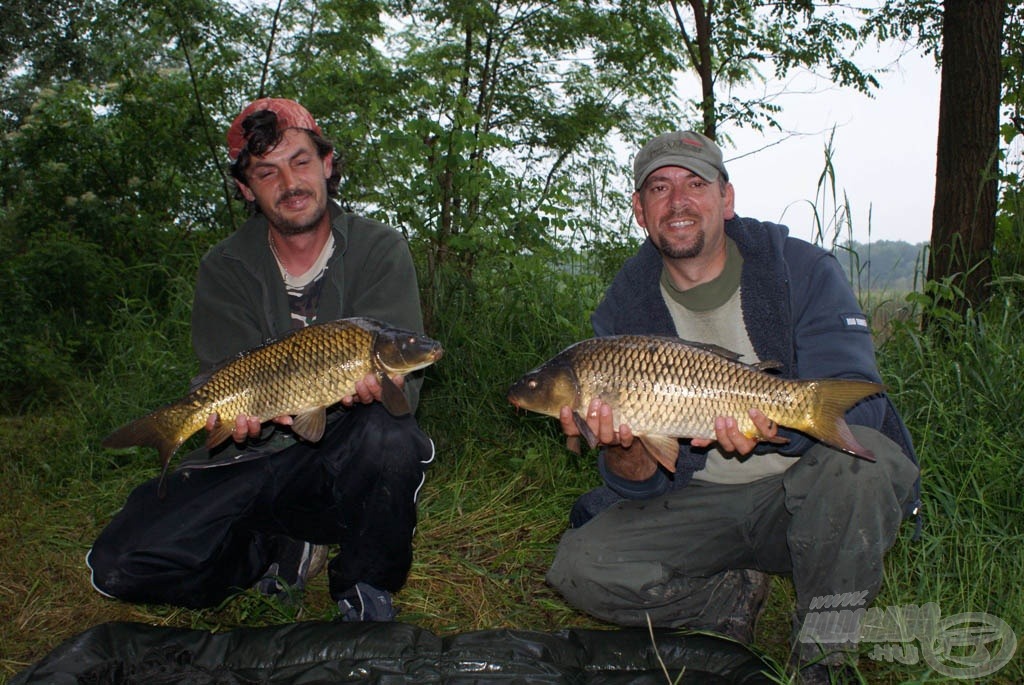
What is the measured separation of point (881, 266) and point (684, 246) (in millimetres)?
1709

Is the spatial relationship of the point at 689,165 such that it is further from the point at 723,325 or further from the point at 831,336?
the point at 831,336

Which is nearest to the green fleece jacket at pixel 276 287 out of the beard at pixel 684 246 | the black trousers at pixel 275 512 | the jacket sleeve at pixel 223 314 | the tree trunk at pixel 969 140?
the jacket sleeve at pixel 223 314

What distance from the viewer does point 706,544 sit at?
2.39 m

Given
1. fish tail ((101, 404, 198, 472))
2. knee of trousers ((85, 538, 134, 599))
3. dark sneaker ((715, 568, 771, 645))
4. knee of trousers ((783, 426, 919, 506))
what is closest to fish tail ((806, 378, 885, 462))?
knee of trousers ((783, 426, 919, 506))

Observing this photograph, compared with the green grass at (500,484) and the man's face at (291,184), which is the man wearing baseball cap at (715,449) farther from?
the man's face at (291,184)

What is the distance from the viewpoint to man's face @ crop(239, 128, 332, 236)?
263 cm

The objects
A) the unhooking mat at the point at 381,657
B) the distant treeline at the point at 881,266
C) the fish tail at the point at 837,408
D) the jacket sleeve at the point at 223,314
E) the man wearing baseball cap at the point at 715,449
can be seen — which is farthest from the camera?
the distant treeline at the point at 881,266

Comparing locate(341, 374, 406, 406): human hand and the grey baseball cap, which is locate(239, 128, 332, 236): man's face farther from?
the grey baseball cap

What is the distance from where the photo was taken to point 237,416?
2.30 metres

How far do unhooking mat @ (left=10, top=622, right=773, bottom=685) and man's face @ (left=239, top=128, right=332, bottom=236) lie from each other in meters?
1.19

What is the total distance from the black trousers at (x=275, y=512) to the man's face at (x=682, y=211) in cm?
91

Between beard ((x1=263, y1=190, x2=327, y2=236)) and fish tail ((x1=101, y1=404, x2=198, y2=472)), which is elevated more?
beard ((x1=263, y1=190, x2=327, y2=236))

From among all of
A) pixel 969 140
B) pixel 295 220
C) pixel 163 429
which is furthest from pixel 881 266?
pixel 163 429

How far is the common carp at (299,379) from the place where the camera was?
7.34 feet
